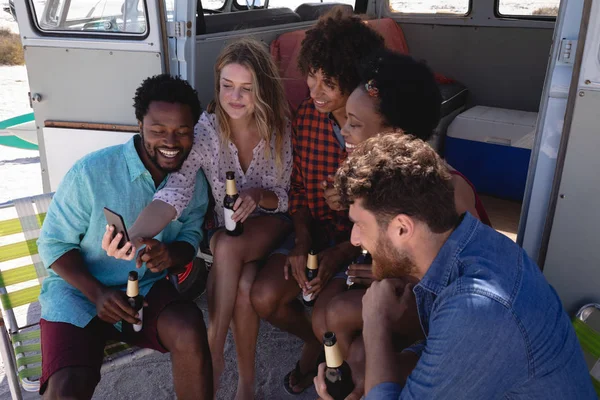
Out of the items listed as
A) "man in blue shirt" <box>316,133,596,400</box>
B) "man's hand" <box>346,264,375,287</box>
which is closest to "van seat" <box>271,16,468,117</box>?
"man's hand" <box>346,264,375,287</box>

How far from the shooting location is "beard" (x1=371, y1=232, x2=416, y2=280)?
1638 mm

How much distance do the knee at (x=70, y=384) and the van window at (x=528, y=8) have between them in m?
5.32

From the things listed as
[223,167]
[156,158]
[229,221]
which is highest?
[156,158]

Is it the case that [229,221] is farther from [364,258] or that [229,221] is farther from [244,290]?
[364,258]

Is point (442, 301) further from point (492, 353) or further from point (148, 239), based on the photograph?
point (148, 239)

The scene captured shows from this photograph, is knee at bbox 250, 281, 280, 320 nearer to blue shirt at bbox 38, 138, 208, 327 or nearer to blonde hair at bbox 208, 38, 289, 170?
blue shirt at bbox 38, 138, 208, 327

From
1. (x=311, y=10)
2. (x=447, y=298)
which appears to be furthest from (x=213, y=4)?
(x=447, y=298)

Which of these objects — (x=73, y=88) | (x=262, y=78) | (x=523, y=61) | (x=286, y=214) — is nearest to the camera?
A: (x=262, y=78)

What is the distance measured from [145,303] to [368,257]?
1.03 metres

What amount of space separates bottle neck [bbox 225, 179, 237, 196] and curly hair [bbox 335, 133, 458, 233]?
3.67 feet

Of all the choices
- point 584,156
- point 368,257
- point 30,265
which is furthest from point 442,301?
point 30,265

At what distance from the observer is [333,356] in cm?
188

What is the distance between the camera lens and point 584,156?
2.44 m

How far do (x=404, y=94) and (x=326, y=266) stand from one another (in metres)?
0.85
